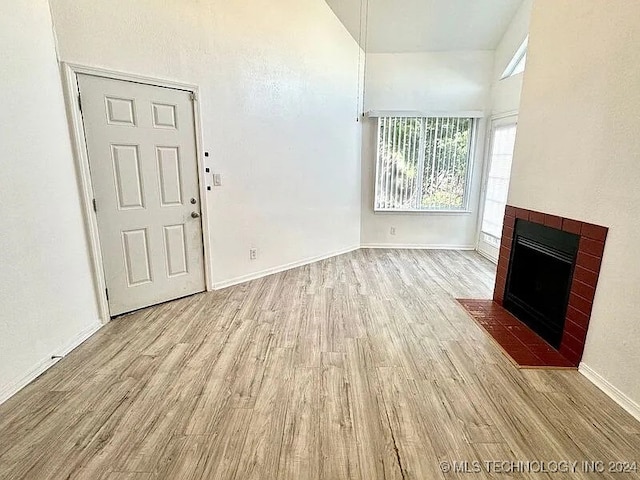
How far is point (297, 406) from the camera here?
1.90 metres

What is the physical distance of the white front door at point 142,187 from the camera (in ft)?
8.94

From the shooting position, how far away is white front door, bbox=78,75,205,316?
8.94 feet

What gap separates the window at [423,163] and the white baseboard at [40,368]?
13.8 feet

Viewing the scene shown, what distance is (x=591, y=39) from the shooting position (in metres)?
2.15

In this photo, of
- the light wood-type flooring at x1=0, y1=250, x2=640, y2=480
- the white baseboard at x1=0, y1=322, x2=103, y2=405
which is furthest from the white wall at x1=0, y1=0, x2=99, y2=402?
the light wood-type flooring at x1=0, y1=250, x2=640, y2=480

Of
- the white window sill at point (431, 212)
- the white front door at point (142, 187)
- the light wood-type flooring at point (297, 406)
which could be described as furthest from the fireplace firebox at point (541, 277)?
the white front door at point (142, 187)

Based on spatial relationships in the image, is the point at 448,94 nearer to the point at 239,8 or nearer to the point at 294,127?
the point at 294,127

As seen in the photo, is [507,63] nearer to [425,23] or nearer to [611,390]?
[425,23]

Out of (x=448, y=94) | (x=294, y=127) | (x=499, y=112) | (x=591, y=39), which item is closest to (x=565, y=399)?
(x=591, y=39)

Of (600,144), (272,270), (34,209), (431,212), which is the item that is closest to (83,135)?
(34,209)

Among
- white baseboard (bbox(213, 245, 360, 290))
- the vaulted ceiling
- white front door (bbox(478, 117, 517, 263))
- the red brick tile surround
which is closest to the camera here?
the red brick tile surround

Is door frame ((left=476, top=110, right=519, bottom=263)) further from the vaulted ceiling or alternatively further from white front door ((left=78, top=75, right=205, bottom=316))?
white front door ((left=78, top=75, right=205, bottom=316))

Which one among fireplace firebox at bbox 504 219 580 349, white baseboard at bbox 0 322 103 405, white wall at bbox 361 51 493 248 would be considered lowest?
white baseboard at bbox 0 322 103 405

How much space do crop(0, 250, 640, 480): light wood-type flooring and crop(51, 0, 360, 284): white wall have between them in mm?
1392
